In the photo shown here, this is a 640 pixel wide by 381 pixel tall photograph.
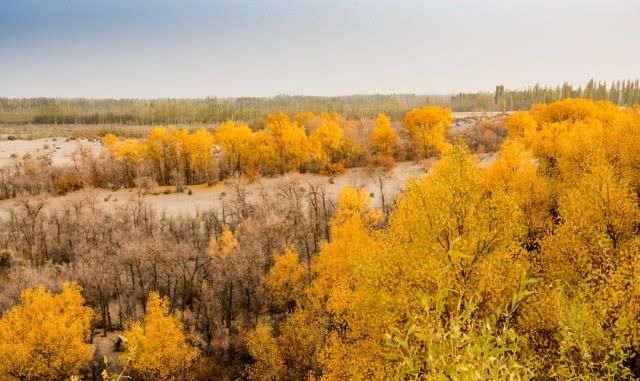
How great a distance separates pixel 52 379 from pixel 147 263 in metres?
18.5

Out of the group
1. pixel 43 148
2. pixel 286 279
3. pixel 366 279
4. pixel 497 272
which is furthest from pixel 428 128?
pixel 43 148

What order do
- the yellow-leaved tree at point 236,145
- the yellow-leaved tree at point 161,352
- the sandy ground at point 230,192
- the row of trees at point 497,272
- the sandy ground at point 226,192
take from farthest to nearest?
the yellow-leaved tree at point 236,145 → the sandy ground at point 226,192 → the sandy ground at point 230,192 → the yellow-leaved tree at point 161,352 → the row of trees at point 497,272

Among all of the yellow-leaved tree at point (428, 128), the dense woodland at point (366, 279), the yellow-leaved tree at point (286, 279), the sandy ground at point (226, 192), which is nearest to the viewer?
the dense woodland at point (366, 279)

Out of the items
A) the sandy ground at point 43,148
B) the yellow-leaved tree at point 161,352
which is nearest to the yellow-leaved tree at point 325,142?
the sandy ground at point 43,148

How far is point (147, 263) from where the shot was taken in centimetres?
5931

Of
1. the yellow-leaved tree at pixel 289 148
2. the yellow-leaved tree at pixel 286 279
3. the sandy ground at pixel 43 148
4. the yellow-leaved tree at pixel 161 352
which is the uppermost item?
the yellow-leaved tree at pixel 289 148

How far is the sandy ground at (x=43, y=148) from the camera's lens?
408 feet

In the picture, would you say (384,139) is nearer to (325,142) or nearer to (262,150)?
(325,142)

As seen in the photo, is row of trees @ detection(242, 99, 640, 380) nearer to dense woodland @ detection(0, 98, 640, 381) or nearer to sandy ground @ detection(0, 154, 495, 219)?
dense woodland @ detection(0, 98, 640, 381)

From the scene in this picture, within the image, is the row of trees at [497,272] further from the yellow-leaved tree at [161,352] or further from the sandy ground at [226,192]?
the sandy ground at [226,192]

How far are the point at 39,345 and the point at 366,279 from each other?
31.7 meters

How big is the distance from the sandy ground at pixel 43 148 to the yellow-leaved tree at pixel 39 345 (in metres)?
80.4

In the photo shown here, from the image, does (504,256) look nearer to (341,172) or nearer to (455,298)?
(455,298)

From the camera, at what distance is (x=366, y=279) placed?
74.3 feet
